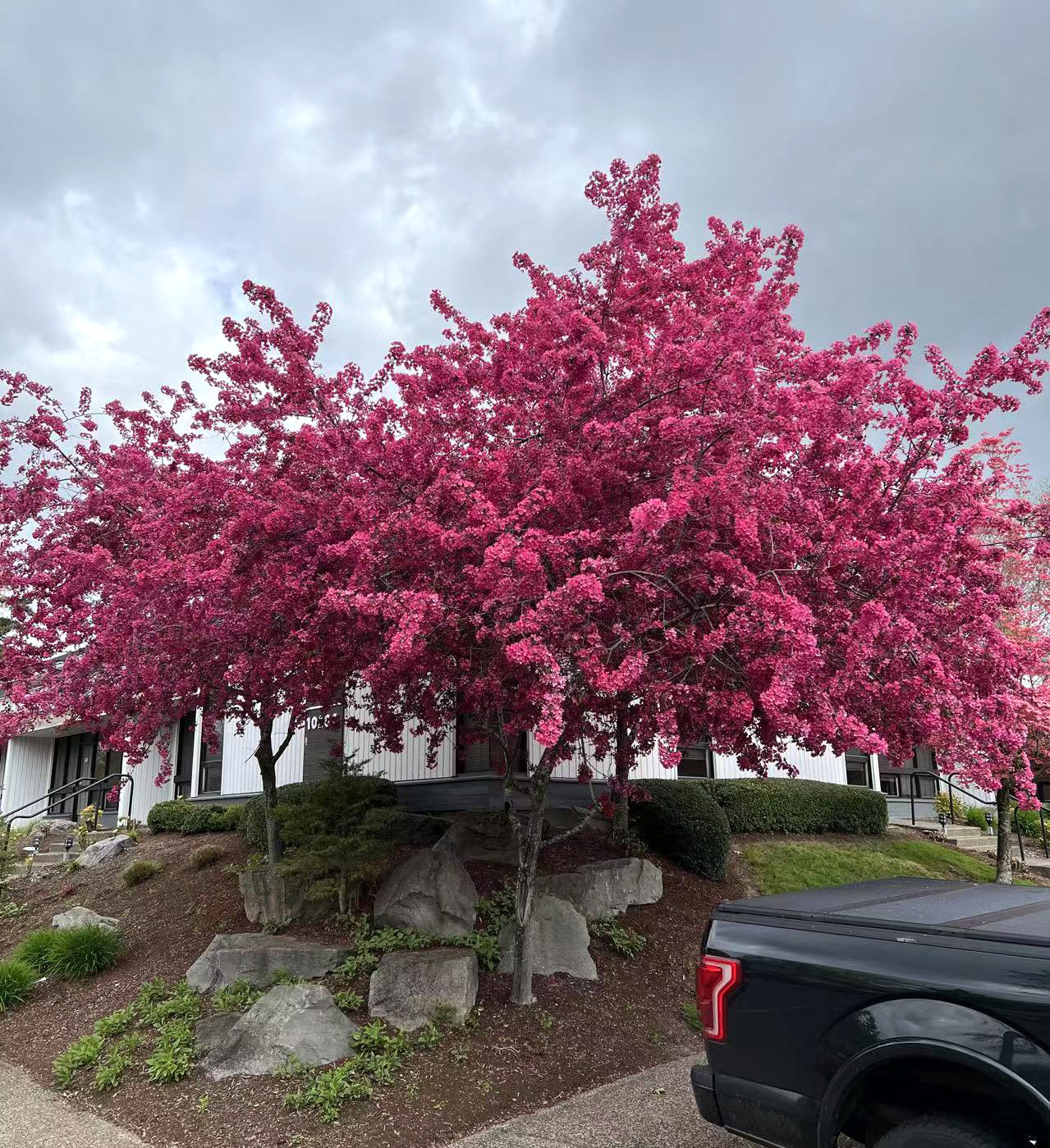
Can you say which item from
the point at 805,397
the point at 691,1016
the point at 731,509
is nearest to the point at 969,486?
the point at 805,397

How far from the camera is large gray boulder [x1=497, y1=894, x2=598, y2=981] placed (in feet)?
25.4

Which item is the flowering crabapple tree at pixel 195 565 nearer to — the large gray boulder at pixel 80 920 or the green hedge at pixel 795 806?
the large gray boulder at pixel 80 920

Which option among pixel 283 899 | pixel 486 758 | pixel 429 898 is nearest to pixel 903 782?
pixel 486 758

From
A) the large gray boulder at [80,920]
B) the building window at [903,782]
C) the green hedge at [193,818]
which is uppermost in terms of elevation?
the building window at [903,782]

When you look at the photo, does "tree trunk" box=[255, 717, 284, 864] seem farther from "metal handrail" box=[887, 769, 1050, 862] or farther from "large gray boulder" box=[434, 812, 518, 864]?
"metal handrail" box=[887, 769, 1050, 862]

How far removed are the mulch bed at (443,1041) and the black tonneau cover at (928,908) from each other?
8.85 feet

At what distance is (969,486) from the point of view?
6.35 metres

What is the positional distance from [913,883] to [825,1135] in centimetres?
170

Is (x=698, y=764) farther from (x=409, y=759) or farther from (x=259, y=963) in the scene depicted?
(x=259, y=963)

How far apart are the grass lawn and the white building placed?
57.7 inches

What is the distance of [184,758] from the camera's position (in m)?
18.7

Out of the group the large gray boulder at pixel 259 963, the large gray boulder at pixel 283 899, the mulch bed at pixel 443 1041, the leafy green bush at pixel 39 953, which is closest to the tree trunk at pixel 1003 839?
the mulch bed at pixel 443 1041

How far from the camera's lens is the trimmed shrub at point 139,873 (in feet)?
36.1

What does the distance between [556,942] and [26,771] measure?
2119 cm
